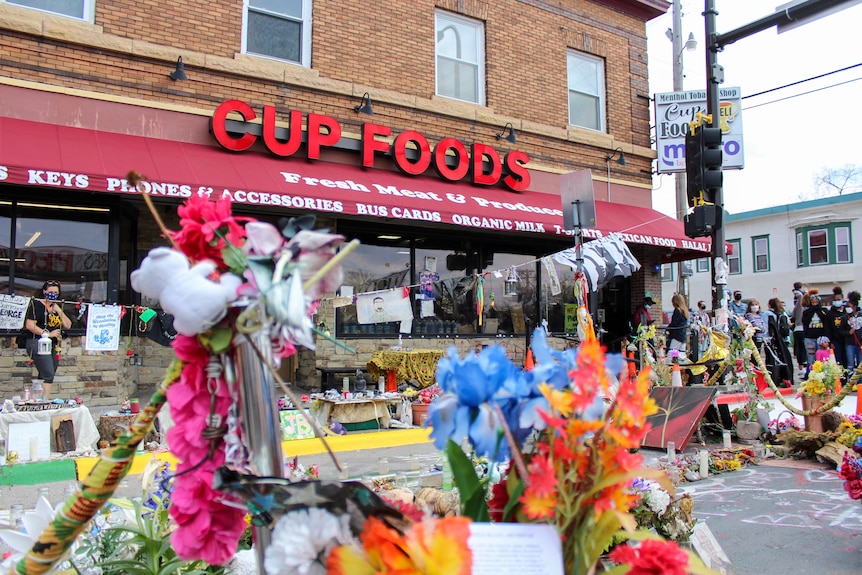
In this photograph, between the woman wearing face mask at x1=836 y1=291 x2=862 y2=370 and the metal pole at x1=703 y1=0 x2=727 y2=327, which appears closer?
the metal pole at x1=703 y1=0 x2=727 y2=327

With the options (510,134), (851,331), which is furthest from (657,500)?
(851,331)

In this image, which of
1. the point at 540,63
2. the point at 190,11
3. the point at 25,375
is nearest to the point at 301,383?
the point at 25,375

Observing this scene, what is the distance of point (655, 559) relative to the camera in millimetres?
1334

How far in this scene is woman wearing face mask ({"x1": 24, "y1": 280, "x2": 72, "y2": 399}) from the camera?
774 cm

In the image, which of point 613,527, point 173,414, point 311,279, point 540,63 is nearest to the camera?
point 613,527

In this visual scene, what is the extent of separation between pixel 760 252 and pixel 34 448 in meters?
32.5

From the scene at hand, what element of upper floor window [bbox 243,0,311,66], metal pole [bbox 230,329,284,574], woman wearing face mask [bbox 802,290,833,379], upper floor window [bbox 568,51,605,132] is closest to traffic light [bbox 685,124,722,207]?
woman wearing face mask [bbox 802,290,833,379]

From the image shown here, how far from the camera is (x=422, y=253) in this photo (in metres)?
12.2

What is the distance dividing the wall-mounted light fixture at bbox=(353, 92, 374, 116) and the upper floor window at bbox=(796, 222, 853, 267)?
26.1 metres

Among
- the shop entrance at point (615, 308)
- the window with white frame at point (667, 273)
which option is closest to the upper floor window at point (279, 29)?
the shop entrance at point (615, 308)

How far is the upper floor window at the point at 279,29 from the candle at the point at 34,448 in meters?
6.98

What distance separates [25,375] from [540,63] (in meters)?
11.0

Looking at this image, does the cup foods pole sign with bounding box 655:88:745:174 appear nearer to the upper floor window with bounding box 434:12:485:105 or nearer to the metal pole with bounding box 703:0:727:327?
the upper floor window with bounding box 434:12:485:105

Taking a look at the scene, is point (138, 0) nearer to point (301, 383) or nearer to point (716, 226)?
point (301, 383)
